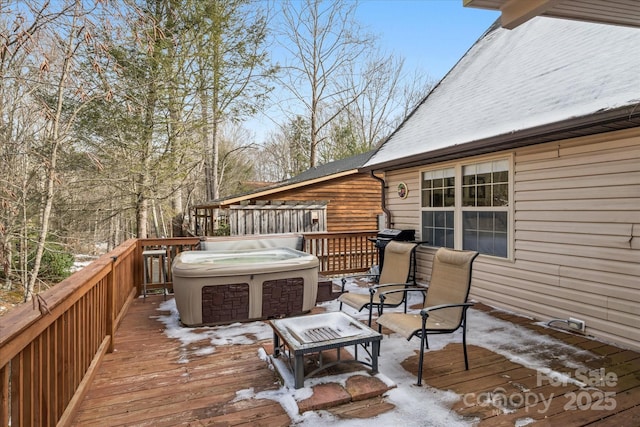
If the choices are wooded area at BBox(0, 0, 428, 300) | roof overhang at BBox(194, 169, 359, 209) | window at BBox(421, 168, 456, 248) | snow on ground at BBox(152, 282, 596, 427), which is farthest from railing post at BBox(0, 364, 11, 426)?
roof overhang at BBox(194, 169, 359, 209)

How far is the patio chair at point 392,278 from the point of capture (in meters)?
3.83

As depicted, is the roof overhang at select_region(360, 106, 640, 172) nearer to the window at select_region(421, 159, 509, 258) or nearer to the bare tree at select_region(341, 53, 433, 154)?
the window at select_region(421, 159, 509, 258)

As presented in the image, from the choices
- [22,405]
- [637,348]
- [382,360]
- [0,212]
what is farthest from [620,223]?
[0,212]

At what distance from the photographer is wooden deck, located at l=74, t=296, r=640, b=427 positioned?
2.32m

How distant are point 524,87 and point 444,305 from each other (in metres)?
3.44

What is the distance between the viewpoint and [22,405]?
1511 mm

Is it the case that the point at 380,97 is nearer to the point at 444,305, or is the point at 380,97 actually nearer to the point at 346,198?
the point at 346,198

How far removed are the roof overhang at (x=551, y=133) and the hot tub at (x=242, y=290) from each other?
238 cm

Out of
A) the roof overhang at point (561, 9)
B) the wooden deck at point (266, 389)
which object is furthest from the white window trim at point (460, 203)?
the roof overhang at point (561, 9)

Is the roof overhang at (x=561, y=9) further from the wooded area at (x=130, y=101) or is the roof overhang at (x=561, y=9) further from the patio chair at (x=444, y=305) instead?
the wooded area at (x=130, y=101)

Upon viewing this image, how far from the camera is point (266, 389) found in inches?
106

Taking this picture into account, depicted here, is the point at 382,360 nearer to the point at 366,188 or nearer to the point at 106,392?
the point at 106,392

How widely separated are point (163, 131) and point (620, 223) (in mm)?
8975

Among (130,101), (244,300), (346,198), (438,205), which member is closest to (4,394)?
(244,300)
